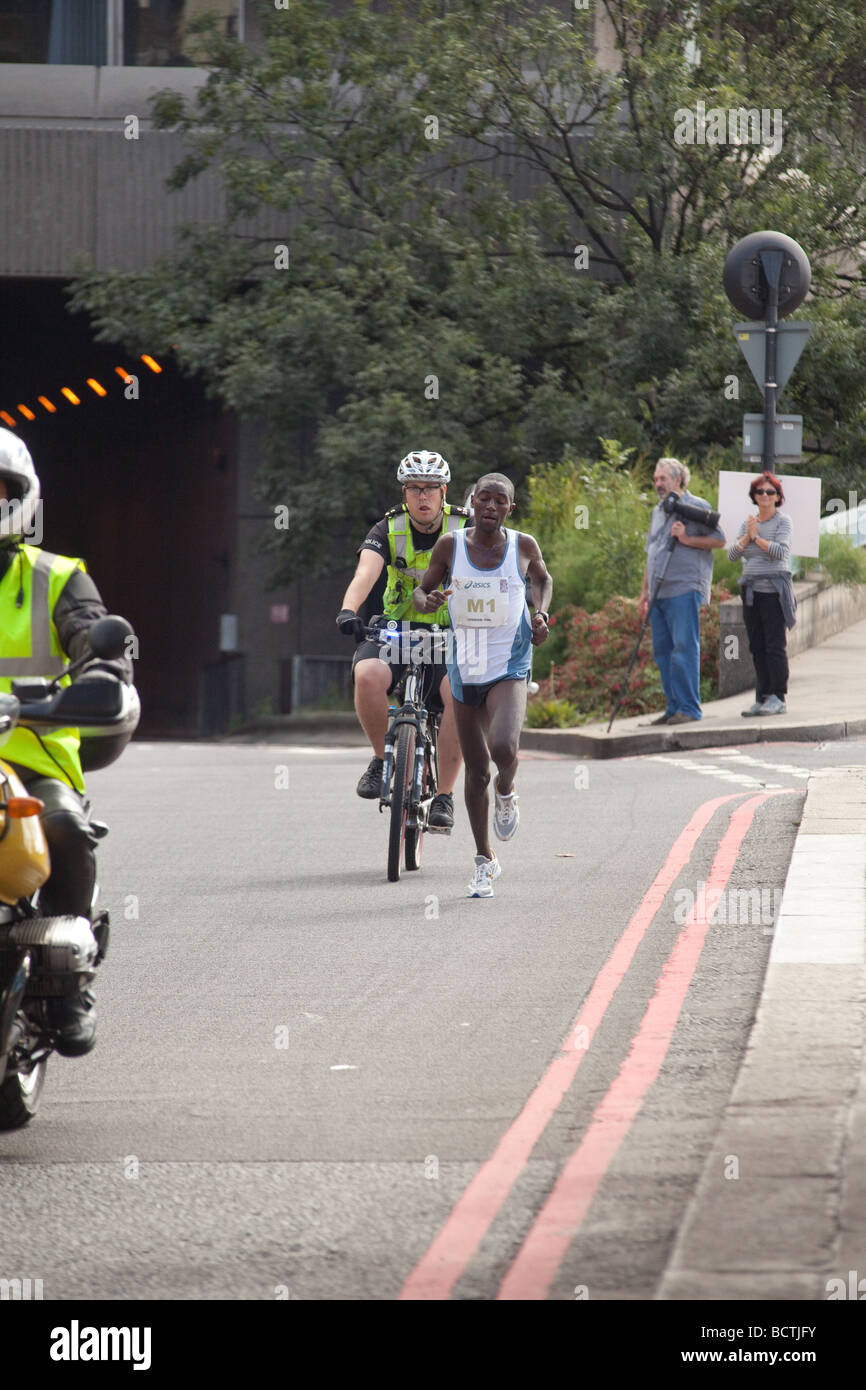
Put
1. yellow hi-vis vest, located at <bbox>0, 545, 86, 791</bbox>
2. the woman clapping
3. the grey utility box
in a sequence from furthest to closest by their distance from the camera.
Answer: the grey utility box, the woman clapping, yellow hi-vis vest, located at <bbox>0, 545, 86, 791</bbox>

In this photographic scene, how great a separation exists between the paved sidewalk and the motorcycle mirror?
11617 millimetres

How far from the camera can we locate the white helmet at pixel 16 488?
531 centimetres

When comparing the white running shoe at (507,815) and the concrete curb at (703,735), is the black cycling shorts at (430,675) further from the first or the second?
the concrete curb at (703,735)

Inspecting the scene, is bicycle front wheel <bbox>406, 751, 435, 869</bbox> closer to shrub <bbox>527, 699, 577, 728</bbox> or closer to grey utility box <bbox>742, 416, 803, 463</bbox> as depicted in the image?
grey utility box <bbox>742, 416, 803, 463</bbox>

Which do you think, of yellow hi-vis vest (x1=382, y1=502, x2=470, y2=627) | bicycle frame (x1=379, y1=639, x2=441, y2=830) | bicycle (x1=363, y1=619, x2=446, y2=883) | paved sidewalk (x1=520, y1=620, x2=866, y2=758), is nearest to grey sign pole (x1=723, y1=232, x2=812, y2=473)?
paved sidewalk (x1=520, y1=620, x2=866, y2=758)

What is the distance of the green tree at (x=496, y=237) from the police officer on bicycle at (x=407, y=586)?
45.6 feet

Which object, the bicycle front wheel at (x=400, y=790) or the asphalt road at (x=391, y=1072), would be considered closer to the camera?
the asphalt road at (x=391, y=1072)

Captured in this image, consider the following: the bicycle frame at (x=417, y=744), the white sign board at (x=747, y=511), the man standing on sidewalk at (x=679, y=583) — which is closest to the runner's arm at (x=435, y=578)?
the bicycle frame at (x=417, y=744)

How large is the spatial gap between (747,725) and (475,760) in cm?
708

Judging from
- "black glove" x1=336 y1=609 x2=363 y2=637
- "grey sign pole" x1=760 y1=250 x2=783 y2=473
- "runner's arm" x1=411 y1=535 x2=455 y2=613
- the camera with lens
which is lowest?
"black glove" x1=336 y1=609 x2=363 y2=637

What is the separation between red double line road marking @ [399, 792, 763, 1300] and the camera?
4426 millimetres

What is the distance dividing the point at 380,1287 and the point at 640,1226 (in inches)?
24.6

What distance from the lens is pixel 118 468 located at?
118 feet

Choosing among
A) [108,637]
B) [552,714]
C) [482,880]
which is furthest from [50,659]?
[552,714]
